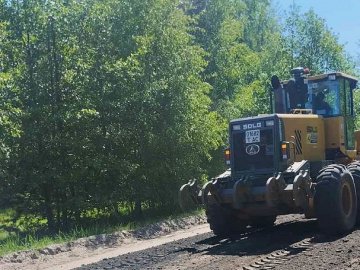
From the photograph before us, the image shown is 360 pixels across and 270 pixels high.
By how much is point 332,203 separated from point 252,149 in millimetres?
1946

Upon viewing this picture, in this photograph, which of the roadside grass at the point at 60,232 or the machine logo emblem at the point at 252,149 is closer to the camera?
the machine logo emblem at the point at 252,149

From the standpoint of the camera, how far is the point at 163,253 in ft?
34.1

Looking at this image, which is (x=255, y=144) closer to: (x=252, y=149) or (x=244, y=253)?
(x=252, y=149)

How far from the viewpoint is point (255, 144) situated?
1109cm

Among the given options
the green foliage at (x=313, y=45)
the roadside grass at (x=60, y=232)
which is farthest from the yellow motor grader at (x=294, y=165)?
the green foliage at (x=313, y=45)

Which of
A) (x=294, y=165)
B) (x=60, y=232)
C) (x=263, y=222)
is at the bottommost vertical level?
(x=60, y=232)

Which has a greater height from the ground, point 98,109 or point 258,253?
point 98,109

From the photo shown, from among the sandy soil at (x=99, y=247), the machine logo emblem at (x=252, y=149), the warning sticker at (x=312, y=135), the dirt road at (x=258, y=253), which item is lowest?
the sandy soil at (x=99, y=247)

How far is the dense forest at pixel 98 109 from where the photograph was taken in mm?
15688

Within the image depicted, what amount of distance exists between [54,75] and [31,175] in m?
2.94

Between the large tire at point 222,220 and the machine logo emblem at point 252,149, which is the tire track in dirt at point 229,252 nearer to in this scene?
the large tire at point 222,220

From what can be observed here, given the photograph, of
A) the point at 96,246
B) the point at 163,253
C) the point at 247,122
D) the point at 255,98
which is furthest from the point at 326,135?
the point at 255,98

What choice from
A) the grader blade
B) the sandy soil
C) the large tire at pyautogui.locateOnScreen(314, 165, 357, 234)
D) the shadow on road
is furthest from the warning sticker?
the sandy soil

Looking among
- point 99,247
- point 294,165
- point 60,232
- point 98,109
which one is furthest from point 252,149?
point 98,109
